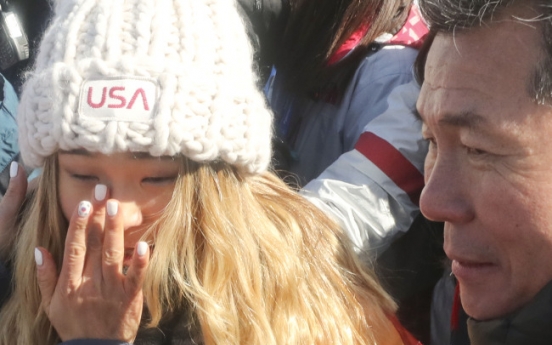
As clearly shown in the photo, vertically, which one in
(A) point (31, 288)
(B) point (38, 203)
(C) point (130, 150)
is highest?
(C) point (130, 150)

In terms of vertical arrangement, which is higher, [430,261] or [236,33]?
[236,33]

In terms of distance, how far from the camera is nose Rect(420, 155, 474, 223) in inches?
61.9

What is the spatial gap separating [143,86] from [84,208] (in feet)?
1.15

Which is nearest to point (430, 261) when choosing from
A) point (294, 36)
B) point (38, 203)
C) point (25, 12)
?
point (294, 36)

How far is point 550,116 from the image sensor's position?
1.43m

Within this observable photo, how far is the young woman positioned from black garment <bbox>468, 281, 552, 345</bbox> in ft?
1.80

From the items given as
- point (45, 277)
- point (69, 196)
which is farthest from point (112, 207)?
point (45, 277)

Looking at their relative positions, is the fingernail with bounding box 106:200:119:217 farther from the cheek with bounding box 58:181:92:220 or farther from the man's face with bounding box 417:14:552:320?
the man's face with bounding box 417:14:552:320

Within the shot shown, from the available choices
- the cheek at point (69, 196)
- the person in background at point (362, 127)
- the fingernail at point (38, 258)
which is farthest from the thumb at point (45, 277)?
the person in background at point (362, 127)

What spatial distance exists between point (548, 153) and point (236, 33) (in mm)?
979

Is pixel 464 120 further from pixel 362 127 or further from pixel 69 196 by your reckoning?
pixel 69 196

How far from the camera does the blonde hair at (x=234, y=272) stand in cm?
197

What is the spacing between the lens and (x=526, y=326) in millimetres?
1476

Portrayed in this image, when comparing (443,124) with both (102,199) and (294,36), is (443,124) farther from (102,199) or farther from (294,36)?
(294,36)
